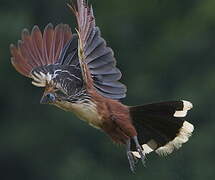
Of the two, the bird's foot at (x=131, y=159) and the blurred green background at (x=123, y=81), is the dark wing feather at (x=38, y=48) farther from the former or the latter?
the blurred green background at (x=123, y=81)

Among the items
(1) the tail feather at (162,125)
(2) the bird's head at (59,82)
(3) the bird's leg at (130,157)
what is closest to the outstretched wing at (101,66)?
(2) the bird's head at (59,82)

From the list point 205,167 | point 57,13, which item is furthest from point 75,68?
point 57,13

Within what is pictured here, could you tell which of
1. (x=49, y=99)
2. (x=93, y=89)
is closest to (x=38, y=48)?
(x=93, y=89)

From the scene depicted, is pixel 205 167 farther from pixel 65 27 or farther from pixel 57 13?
pixel 65 27

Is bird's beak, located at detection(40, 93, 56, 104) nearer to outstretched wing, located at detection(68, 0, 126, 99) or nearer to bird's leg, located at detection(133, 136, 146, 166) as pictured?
outstretched wing, located at detection(68, 0, 126, 99)

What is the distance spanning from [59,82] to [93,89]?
26 centimetres

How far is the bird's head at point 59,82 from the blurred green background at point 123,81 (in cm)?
823

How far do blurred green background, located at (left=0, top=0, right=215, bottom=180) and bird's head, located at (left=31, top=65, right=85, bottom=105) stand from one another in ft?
27.0

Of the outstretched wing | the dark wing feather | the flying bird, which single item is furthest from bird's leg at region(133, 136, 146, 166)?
the dark wing feather

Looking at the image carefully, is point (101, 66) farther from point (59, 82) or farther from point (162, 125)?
point (162, 125)

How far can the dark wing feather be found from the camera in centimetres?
1005

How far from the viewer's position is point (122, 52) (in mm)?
21266

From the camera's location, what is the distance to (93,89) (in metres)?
9.52

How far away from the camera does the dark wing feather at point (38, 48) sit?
10.0m
